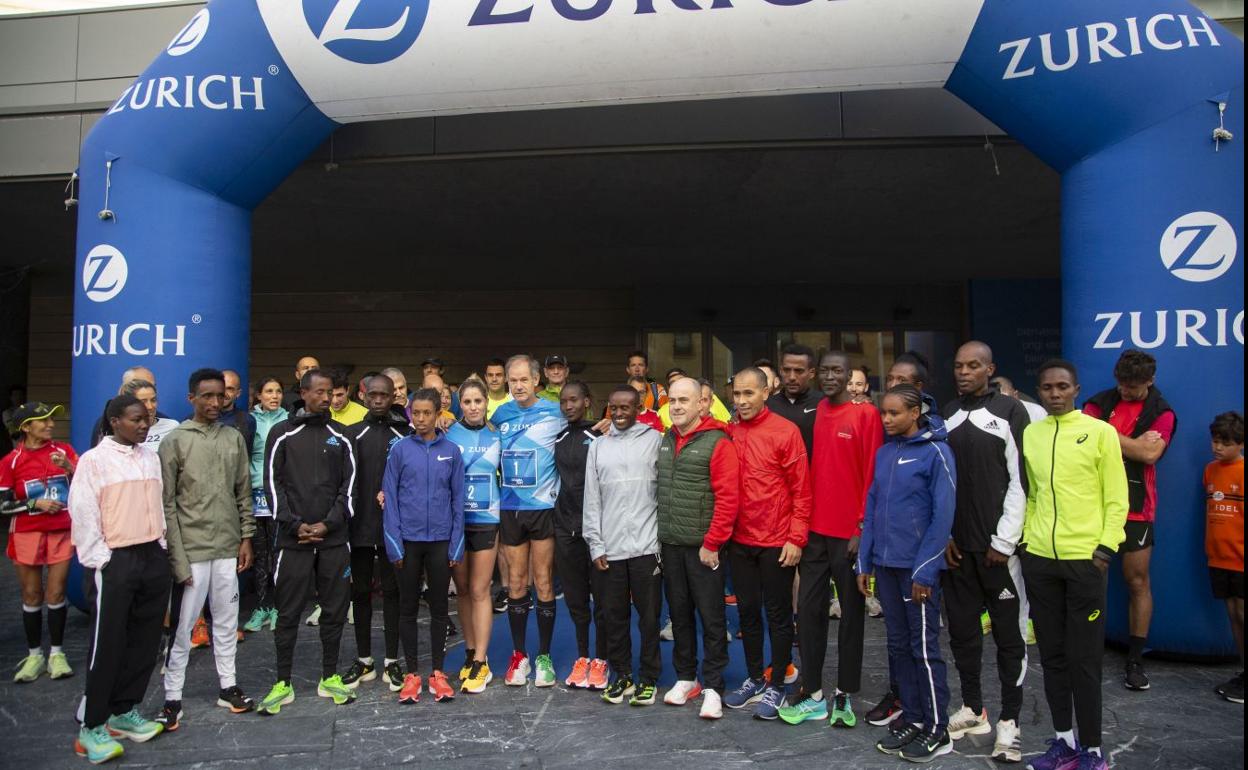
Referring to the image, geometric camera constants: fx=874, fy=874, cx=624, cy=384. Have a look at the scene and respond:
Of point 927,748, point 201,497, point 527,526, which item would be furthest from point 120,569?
point 927,748

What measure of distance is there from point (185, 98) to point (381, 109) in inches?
56.7

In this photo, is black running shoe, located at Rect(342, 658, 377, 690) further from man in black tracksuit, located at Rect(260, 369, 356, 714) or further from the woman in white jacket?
the woman in white jacket

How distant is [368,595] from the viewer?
5.28 m

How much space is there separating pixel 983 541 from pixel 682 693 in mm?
1823

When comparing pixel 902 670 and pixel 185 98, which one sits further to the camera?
pixel 185 98

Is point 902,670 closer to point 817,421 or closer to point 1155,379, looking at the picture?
point 817,421

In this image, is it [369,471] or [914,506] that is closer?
[914,506]

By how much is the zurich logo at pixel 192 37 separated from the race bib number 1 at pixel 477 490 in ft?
13.3

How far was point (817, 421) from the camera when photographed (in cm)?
486

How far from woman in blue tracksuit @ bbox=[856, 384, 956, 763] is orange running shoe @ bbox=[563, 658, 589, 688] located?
1.73 metres

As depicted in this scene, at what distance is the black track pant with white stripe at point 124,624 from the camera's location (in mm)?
4238

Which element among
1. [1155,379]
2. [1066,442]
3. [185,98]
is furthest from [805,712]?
[185,98]

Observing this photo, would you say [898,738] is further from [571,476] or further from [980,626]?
[571,476]

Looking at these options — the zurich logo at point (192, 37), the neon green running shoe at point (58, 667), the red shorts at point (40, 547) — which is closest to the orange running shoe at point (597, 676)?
the neon green running shoe at point (58, 667)
